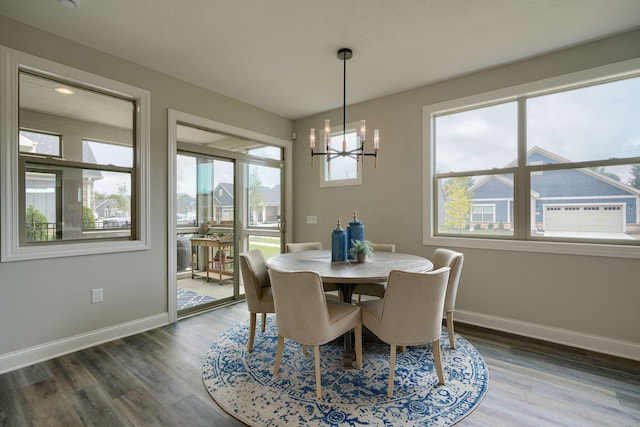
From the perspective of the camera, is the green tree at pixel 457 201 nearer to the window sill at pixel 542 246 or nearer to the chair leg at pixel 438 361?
the window sill at pixel 542 246

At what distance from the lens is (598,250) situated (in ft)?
8.64

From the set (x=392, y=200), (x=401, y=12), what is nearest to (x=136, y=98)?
(x=401, y=12)

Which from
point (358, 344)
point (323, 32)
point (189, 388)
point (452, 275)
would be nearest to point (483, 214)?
point (452, 275)

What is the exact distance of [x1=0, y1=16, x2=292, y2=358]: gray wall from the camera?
7.77 ft

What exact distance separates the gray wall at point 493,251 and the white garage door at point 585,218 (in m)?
0.29

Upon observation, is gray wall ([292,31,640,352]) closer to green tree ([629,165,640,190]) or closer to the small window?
green tree ([629,165,640,190])

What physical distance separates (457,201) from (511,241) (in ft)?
2.34

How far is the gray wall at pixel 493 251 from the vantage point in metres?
2.59

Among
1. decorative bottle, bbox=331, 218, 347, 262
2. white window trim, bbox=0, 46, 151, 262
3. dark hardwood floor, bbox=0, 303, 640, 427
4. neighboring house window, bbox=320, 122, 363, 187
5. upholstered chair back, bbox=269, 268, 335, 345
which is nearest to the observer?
dark hardwood floor, bbox=0, 303, 640, 427

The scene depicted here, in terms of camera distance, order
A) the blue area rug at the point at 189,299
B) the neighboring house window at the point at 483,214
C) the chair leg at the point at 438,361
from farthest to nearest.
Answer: the blue area rug at the point at 189,299
the neighboring house window at the point at 483,214
the chair leg at the point at 438,361

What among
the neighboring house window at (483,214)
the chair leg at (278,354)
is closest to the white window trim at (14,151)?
the chair leg at (278,354)

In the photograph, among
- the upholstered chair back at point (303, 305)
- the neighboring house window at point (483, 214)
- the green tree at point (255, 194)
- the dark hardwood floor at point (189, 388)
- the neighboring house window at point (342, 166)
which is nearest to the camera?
the dark hardwood floor at point (189, 388)

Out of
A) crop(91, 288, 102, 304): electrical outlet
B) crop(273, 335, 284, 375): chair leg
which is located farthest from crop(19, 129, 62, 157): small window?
crop(273, 335, 284, 375): chair leg

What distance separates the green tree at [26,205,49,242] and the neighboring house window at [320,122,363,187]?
3098 mm
